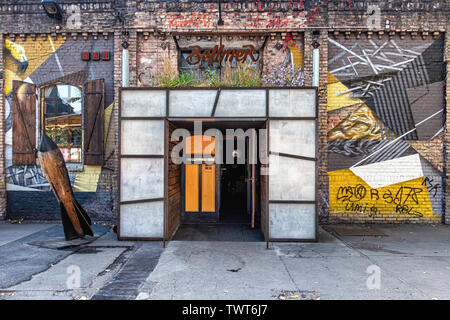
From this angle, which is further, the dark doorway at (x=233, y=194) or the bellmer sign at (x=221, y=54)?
the dark doorway at (x=233, y=194)

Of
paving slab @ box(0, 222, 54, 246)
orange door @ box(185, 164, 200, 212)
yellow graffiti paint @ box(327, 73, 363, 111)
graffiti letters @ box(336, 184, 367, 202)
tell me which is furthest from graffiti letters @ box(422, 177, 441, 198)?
Answer: paving slab @ box(0, 222, 54, 246)

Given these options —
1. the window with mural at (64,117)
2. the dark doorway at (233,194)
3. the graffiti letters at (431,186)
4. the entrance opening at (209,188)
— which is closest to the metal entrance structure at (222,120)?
the entrance opening at (209,188)

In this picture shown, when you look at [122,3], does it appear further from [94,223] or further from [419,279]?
[419,279]

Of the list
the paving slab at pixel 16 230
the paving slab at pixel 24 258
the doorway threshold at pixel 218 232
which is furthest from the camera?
the doorway threshold at pixel 218 232

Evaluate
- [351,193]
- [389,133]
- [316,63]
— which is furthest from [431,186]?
[316,63]

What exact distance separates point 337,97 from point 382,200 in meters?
3.28

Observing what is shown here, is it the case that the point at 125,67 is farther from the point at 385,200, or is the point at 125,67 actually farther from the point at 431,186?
the point at 431,186

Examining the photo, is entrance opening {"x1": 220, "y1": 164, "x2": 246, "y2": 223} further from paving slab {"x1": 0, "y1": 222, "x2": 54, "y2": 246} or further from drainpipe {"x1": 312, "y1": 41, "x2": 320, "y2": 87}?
paving slab {"x1": 0, "y1": 222, "x2": 54, "y2": 246}

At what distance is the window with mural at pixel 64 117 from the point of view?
8.34m

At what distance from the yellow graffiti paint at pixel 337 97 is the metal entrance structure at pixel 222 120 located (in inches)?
94.8

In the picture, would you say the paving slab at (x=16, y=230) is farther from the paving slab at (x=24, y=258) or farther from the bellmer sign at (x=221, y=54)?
the bellmer sign at (x=221, y=54)

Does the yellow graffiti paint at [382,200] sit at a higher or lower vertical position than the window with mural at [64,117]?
lower

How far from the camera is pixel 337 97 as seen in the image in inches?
317

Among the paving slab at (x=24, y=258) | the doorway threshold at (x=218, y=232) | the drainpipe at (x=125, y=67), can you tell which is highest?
the drainpipe at (x=125, y=67)
